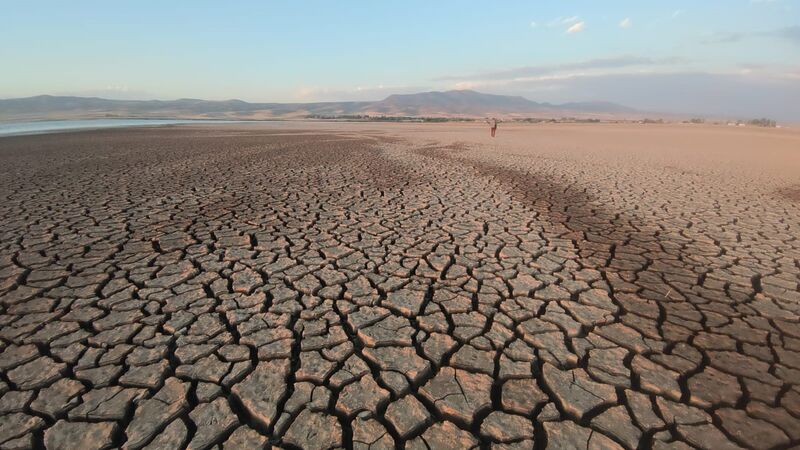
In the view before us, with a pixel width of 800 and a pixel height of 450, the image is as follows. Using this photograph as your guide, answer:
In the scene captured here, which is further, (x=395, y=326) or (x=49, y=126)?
(x=49, y=126)

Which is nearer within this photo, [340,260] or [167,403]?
[167,403]

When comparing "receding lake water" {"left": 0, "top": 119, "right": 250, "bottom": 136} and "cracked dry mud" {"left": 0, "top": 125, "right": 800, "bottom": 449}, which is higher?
"receding lake water" {"left": 0, "top": 119, "right": 250, "bottom": 136}

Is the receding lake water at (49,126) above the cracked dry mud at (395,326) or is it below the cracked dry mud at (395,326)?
above

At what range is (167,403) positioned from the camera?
1793mm

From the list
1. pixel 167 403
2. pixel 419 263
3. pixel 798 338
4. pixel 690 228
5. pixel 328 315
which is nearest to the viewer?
pixel 167 403

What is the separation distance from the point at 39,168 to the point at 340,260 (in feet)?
29.9

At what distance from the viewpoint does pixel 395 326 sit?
2.49 m

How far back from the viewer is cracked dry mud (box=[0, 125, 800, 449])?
1.70 metres

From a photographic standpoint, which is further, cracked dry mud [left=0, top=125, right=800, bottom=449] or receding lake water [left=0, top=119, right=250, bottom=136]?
receding lake water [left=0, top=119, right=250, bottom=136]

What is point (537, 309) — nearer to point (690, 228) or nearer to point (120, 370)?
point (120, 370)

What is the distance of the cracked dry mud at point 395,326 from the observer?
1696 mm

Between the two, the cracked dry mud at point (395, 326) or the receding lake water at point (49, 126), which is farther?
the receding lake water at point (49, 126)

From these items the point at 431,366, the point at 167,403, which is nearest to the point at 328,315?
the point at 431,366

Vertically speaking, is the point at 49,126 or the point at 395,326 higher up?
the point at 49,126
